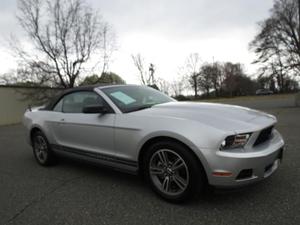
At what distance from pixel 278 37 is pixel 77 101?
36844mm

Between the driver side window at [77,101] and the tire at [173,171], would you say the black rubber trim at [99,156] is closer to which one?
the tire at [173,171]

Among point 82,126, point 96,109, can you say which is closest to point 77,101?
point 82,126

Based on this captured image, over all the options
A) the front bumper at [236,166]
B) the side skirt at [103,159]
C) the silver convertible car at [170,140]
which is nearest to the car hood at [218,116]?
the silver convertible car at [170,140]

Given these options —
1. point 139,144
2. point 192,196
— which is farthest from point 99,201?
point 192,196

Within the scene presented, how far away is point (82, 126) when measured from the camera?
3979 mm

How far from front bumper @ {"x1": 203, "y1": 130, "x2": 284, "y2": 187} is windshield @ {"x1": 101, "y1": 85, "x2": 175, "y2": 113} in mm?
1322

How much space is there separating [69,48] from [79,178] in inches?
763

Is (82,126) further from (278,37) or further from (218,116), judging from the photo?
(278,37)

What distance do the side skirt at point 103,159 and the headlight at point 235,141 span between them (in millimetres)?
1181

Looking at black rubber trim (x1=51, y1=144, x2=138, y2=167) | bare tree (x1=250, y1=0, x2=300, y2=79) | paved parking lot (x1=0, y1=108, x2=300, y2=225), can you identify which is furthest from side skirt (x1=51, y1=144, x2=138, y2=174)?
bare tree (x1=250, y1=0, x2=300, y2=79)

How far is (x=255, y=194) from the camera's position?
3.25 metres

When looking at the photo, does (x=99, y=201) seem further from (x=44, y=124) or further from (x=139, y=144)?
(x=44, y=124)

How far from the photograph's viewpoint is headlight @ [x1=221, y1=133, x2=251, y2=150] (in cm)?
276

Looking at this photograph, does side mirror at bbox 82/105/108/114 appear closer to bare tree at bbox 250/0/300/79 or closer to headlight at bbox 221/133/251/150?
headlight at bbox 221/133/251/150
